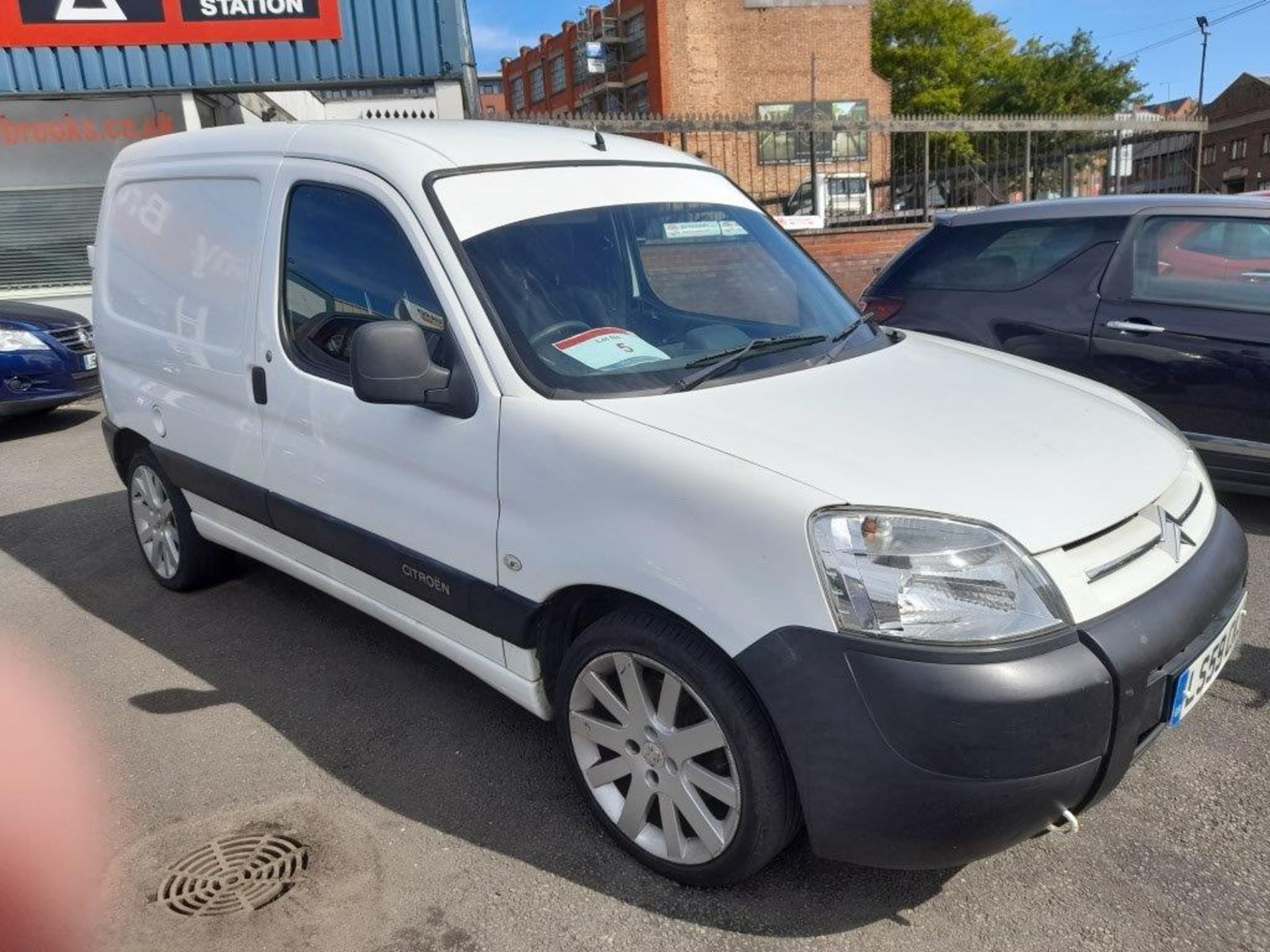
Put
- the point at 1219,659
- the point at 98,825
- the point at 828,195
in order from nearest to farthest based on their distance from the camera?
the point at 1219,659 → the point at 98,825 → the point at 828,195

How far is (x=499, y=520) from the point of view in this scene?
107 inches

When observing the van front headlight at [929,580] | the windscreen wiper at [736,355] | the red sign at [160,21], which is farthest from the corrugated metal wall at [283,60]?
the van front headlight at [929,580]

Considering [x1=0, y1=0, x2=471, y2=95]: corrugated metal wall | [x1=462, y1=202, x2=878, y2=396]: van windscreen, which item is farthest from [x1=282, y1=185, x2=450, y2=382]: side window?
[x1=0, y1=0, x2=471, y2=95]: corrugated metal wall

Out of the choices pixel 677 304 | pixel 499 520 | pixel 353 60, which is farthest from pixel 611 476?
pixel 353 60

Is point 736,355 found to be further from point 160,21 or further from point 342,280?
point 160,21

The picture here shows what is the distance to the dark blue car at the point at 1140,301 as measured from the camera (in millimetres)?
4766

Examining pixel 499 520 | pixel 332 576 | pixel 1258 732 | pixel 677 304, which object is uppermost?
pixel 677 304

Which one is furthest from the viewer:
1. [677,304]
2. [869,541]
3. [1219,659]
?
[677,304]

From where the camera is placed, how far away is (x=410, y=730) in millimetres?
3410

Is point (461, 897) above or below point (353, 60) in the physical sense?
below

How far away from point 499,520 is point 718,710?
2.70 feet

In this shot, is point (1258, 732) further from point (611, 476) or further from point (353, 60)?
point (353, 60)

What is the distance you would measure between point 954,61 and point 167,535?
49759mm

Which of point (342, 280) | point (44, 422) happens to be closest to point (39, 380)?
point (44, 422)
